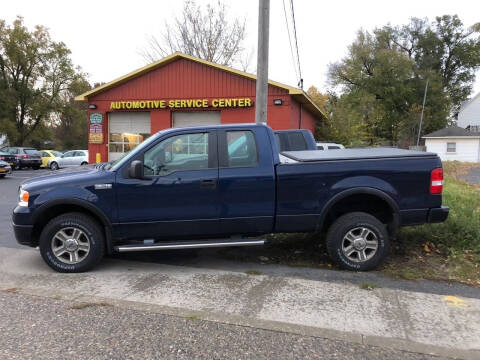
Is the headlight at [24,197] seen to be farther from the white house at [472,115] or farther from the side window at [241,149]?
the white house at [472,115]

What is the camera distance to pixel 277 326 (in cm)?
341

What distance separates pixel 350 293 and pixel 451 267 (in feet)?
5.49

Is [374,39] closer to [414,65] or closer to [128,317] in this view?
[414,65]

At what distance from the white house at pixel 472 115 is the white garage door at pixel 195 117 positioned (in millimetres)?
41440

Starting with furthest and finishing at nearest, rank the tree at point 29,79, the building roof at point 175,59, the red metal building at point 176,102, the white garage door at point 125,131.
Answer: the tree at point 29,79 → the white garage door at point 125,131 → the red metal building at point 176,102 → the building roof at point 175,59

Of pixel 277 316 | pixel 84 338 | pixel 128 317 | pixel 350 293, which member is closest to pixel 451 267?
pixel 350 293

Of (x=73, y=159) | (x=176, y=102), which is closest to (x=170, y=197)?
(x=176, y=102)

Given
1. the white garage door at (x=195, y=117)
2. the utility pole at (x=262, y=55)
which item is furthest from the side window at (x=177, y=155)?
the white garage door at (x=195, y=117)

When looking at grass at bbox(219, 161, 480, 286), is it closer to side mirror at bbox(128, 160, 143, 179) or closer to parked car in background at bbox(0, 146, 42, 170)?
side mirror at bbox(128, 160, 143, 179)

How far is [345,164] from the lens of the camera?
4695mm

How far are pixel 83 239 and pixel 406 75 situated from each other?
2091 inches

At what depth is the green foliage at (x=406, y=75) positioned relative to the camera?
48.6m

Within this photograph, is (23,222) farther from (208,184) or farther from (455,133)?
(455,133)

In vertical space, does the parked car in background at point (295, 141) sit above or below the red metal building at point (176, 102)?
below
